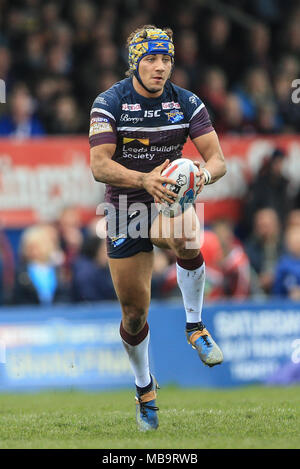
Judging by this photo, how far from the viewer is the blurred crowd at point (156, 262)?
13.6m

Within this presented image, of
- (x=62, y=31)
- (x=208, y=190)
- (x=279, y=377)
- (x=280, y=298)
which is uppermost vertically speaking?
(x=62, y=31)

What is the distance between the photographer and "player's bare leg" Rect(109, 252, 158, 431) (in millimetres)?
8453

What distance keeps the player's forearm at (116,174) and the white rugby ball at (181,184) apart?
223 mm

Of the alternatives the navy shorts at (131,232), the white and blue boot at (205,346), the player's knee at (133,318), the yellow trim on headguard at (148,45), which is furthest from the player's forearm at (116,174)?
the white and blue boot at (205,346)

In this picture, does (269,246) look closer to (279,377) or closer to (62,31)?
(279,377)

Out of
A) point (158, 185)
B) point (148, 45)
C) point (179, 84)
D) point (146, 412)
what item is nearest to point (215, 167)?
point (158, 185)

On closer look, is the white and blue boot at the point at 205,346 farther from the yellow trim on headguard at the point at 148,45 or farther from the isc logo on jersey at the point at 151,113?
the yellow trim on headguard at the point at 148,45

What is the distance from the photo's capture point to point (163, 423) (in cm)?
889

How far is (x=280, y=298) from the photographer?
1432 cm

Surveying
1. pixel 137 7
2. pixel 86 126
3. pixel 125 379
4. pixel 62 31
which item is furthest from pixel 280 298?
pixel 137 7

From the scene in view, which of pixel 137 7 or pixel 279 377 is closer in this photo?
pixel 279 377

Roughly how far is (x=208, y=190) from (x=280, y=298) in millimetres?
2782

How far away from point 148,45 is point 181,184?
1.26 m

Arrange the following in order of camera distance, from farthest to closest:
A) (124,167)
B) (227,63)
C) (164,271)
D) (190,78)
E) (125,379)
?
(227,63)
(190,78)
(164,271)
(125,379)
(124,167)
